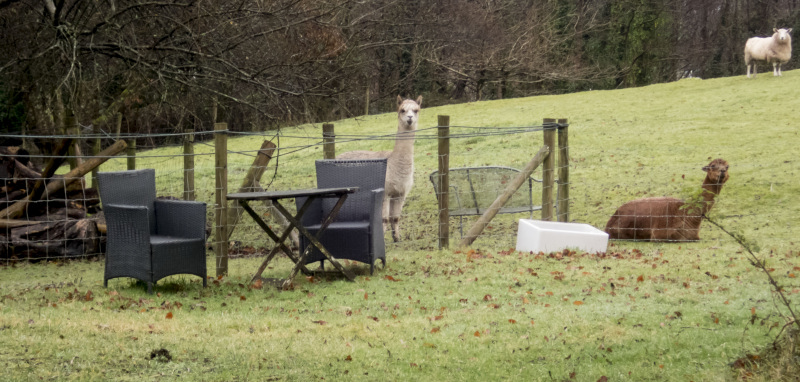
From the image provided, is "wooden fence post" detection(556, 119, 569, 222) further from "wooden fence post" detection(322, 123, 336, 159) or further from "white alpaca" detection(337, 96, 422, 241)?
"wooden fence post" detection(322, 123, 336, 159)

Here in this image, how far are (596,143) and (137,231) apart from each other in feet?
50.7

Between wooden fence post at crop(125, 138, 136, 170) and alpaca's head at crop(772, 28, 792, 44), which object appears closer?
wooden fence post at crop(125, 138, 136, 170)

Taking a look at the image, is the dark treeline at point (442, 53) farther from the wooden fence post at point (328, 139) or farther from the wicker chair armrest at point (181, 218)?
the wicker chair armrest at point (181, 218)

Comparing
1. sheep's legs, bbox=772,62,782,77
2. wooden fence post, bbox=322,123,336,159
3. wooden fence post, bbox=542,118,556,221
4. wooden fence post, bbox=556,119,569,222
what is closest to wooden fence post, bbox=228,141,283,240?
wooden fence post, bbox=322,123,336,159

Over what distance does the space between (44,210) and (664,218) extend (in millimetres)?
9149

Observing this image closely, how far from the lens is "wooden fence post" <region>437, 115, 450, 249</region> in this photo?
9305mm

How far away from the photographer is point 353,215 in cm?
809

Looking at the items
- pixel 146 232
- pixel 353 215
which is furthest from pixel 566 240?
pixel 146 232

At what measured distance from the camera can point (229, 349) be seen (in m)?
4.74

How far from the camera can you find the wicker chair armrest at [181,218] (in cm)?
710

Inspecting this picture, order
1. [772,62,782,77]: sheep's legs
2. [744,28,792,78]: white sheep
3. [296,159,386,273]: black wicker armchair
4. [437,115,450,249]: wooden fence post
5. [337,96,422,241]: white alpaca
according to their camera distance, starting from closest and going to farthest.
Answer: [296,159,386,273]: black wicker armchair, [437,115,450,249]: wooden fence post, [337,96,422,241]: white alpaca, [744,28,792,78]: white sheep, [772,62,782,77]: sheep's legs

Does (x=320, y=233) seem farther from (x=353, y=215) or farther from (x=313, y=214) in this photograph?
(x=353, y=215)

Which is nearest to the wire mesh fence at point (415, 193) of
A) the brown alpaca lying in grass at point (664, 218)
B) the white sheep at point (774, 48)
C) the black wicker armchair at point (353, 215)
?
the brown alpaca lying in grass at point (664, 218)

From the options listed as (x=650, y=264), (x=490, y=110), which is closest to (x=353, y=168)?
(x=650, y=264)
